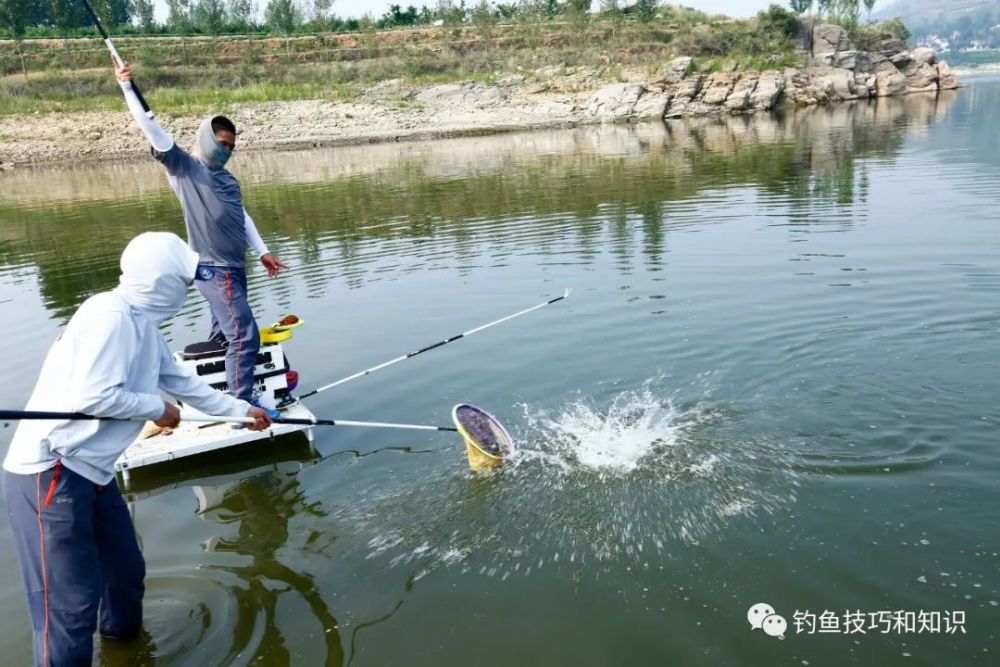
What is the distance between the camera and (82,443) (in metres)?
3.81

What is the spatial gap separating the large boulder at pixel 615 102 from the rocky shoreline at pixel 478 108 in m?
0.08

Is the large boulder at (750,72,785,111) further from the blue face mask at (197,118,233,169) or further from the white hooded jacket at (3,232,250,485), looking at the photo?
the white hooded jacket at (3,232,250,485)

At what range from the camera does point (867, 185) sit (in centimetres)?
1988

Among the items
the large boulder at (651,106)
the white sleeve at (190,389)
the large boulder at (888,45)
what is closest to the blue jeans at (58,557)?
the white sleeve at (190,389)

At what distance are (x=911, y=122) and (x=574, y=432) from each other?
131 feet

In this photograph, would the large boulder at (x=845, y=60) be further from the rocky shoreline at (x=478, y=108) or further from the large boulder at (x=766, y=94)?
the large boulder at (x=766, y=94)

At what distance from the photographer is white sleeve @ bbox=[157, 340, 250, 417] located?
14.3ft

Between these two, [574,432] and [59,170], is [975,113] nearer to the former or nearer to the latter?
[574,432]

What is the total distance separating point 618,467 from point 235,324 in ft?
12.1

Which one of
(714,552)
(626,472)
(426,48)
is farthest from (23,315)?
(426,48)

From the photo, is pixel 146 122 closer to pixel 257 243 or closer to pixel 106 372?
pixel 257 243

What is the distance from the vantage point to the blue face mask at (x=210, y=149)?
272 inches

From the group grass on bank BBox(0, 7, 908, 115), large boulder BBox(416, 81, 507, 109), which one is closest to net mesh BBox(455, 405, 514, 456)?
large boulder BBox(416, 81, 507, 109)

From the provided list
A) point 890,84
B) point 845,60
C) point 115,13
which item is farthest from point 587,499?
point 115,13
